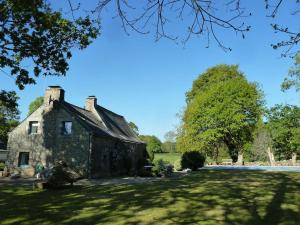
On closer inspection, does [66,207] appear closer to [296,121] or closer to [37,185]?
[37,185]

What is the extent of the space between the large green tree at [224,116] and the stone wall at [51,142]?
21701 millimetres

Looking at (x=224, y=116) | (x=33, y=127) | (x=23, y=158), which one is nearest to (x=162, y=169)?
(x=33, y=127)

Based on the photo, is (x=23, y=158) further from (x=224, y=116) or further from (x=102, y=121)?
(x=224, y=116)

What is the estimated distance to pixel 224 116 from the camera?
147 feet

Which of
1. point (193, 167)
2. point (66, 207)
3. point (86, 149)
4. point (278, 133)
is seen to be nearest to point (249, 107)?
point (278, 133)

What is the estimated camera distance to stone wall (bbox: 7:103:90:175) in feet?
93.6

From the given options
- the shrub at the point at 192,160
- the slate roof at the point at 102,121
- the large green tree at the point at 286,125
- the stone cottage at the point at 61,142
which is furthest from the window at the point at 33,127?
the large green tree at the point at 286,125

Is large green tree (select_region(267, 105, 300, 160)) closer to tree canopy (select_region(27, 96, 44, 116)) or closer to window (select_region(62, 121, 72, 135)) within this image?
window (select_region(62, 121, 72, 135))

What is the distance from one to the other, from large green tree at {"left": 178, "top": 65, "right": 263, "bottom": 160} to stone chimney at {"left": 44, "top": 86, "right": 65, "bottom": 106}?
73.8ft

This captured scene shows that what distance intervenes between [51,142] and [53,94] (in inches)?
184

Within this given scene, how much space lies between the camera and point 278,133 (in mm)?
41656

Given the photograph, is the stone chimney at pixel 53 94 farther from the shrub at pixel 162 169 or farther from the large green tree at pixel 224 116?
the large green tree at pixel 224 116

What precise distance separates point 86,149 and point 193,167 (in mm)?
14727

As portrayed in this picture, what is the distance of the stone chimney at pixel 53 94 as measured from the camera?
30500 millimetres
